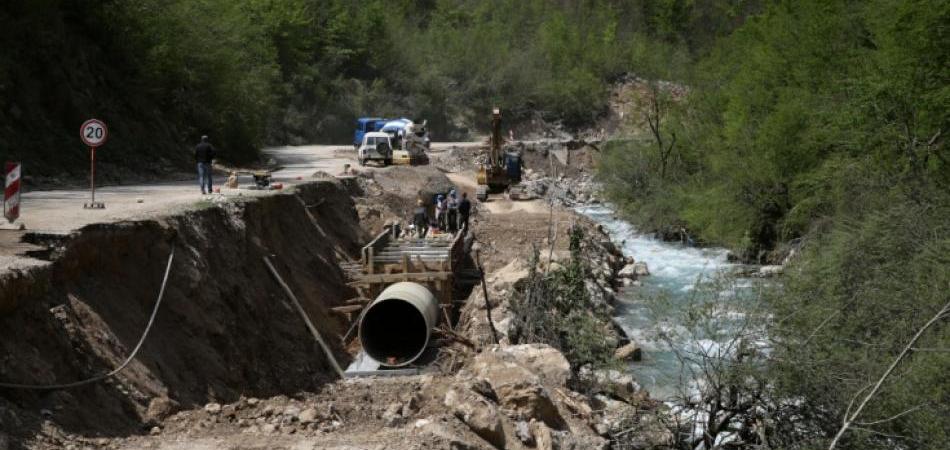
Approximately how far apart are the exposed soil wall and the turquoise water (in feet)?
21.1

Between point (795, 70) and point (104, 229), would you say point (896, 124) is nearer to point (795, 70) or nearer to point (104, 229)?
point (795, 70)

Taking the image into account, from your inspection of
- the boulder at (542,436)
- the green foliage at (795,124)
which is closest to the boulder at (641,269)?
the green foliage at (795,124)

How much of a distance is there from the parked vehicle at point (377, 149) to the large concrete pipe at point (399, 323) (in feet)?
66.4

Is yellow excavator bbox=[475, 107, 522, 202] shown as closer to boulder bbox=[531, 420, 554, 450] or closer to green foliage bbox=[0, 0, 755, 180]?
green foliage bbox=[0, 0, 755, 180]

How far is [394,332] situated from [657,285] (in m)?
11.4

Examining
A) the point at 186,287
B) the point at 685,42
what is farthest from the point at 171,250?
the point at 685,42

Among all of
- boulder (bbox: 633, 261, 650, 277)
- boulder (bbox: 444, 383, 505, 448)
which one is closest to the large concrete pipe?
boulder (bbox: 444, 383, 505, 448)

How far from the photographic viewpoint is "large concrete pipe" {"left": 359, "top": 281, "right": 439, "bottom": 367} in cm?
1956

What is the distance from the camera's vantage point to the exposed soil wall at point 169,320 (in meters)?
12.0

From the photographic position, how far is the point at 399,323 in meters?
21.5

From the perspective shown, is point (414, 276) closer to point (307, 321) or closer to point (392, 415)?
point (307, 321)

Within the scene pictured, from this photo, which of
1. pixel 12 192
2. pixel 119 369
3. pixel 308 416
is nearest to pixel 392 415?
pixel 308 416

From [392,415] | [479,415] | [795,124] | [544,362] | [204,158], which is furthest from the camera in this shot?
[795,124]

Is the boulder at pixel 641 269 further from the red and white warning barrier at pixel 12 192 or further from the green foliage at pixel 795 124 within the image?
the red and white warning barrier at pixel 12 192
